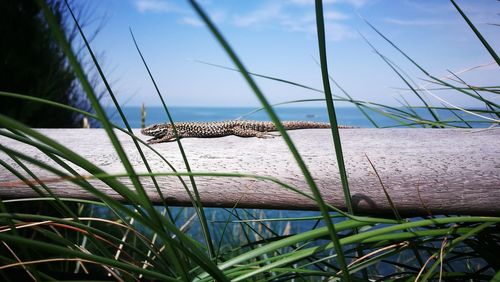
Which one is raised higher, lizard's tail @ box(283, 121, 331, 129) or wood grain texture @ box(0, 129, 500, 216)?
lizard's tail @ box(283, 121, 331, 129)

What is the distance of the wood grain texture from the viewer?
80cm

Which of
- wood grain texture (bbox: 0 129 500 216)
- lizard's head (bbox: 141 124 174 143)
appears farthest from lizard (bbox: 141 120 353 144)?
wood grain texture (bbox: 0 129 500 216)

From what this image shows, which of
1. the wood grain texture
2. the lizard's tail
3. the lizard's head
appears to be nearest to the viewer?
the wood grain texture

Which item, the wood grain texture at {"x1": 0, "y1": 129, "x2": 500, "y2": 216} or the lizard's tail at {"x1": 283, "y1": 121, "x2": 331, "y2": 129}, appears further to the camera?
the lizard's tail at {"x1": 283, "y1": 121, "x2": 331, "y2": 129}

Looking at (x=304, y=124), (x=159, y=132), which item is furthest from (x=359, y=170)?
(x=159, y=132)

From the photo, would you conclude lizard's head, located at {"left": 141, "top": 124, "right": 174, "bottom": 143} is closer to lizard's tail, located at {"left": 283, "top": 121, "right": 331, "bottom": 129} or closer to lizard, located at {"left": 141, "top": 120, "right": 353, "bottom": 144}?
lizard, located at {"left": 141, "top": 120, "right": 353, "bottom": 144}

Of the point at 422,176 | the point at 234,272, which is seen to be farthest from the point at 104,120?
the point at 422,176

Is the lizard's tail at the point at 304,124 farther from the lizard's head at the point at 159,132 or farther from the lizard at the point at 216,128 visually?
the lizard's head at the point at 159,132

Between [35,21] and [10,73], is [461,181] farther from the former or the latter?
[35,21]

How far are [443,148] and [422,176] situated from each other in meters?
0.17

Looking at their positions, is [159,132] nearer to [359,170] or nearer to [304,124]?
[304,124]

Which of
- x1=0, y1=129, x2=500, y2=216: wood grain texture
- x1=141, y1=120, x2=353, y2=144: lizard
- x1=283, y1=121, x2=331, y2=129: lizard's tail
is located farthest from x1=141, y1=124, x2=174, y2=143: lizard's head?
x1=0, y1=129, x2=500, y2=216: wood grain texture

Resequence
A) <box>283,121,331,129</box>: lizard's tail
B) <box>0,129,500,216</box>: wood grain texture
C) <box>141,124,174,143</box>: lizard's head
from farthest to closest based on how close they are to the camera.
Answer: <box>141,124,174,143</box>: lizard's head
<box>283,121,331,129</box>: lizard's tail
<box>0,129,500,216</box>: wood grain texture

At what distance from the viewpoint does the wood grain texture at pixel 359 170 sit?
2.62ft
